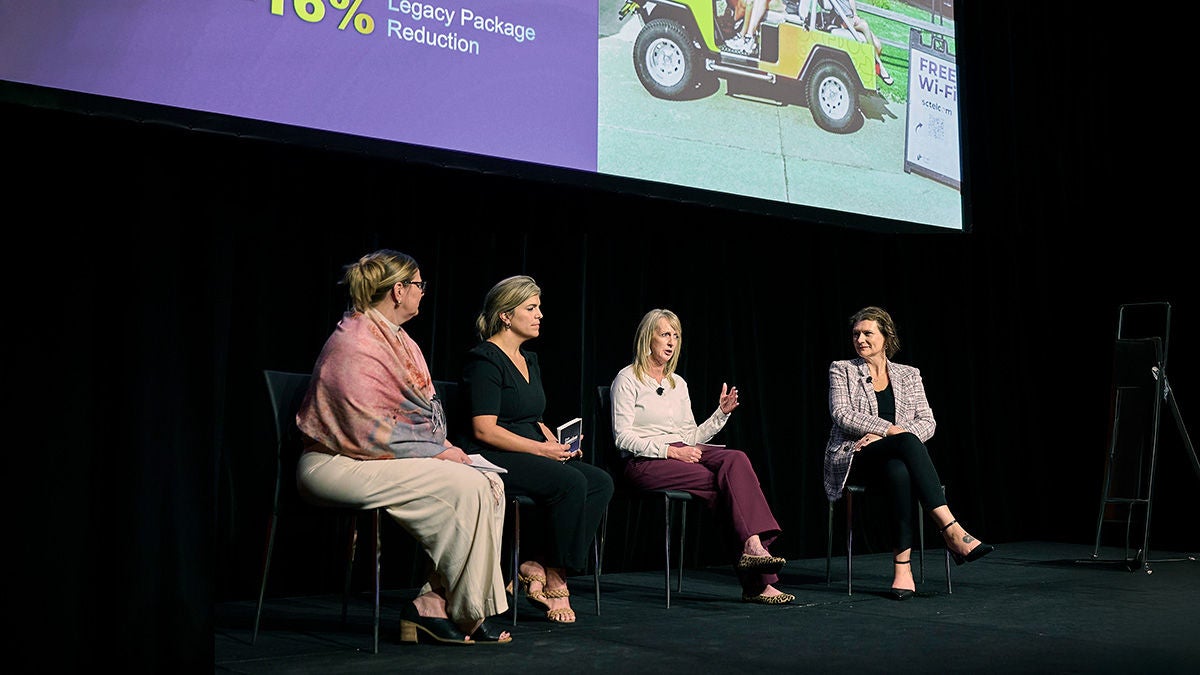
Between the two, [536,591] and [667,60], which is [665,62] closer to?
[667,60]

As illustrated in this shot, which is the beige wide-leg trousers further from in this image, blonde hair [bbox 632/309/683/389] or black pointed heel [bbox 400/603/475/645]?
blonde hair [bbox 632/309/683/389]

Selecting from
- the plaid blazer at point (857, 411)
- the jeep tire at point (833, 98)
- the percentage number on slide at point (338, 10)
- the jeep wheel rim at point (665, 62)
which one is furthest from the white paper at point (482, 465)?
the jeep tire at point (833, 98)

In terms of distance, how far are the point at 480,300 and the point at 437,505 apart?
154 cm

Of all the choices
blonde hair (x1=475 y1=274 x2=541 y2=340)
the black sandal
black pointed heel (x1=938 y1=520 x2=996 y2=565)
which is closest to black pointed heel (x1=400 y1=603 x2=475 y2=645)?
the black sandal

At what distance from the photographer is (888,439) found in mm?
4117

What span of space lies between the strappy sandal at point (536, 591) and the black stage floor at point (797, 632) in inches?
2.0

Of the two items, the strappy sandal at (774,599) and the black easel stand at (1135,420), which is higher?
the black easel stand at (1135,420)

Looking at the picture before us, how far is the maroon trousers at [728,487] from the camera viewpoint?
378cm

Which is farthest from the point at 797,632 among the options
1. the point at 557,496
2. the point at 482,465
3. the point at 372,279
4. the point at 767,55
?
the point at 767,55

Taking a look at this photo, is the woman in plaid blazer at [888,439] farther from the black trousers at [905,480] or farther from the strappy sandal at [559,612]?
the strappy sandal at [559,612]

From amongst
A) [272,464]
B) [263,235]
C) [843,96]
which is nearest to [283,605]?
[272,464]

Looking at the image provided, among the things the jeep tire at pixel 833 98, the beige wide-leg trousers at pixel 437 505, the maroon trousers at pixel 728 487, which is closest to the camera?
the beige wide-leg trousers at pixel 437 505

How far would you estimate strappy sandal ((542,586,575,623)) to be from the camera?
133 inches

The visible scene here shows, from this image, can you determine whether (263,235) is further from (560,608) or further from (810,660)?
(810,660)
